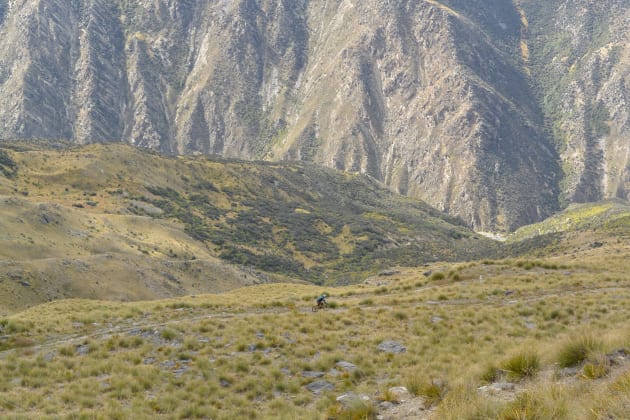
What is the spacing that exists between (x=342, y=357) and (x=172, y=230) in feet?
276

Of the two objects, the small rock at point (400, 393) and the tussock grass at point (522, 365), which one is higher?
the tussock grass at point (522, 365)

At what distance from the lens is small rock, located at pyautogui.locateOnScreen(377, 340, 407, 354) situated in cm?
1700

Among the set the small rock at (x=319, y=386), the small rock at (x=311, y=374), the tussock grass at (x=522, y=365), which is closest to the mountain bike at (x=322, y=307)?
the small rock at (x=311, y=374)

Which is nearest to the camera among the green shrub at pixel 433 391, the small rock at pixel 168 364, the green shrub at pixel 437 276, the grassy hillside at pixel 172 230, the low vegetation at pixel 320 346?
the green shrub at pixel 433 391

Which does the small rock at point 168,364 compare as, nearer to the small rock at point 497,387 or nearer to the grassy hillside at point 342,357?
the grassy hillside at point 342,357

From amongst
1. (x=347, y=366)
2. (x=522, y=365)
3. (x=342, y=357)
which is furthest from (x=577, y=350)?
(x=342, y=357)

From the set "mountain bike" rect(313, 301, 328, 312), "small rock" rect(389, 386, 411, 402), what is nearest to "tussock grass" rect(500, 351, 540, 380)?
"small rock" rect(389, 386, 411, 402)

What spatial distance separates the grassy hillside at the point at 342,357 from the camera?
1059 cm

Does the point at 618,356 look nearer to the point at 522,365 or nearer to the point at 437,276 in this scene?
the point at 522,365

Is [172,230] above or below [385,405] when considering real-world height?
above

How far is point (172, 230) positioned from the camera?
96.0 meters

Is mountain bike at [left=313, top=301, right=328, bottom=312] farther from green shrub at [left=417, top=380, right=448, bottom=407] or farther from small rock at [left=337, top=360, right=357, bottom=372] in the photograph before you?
green shrub at [left=417, top=380, right=448, bottom=407]

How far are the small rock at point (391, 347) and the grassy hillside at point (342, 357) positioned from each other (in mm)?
70

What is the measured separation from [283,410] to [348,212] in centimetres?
17357
